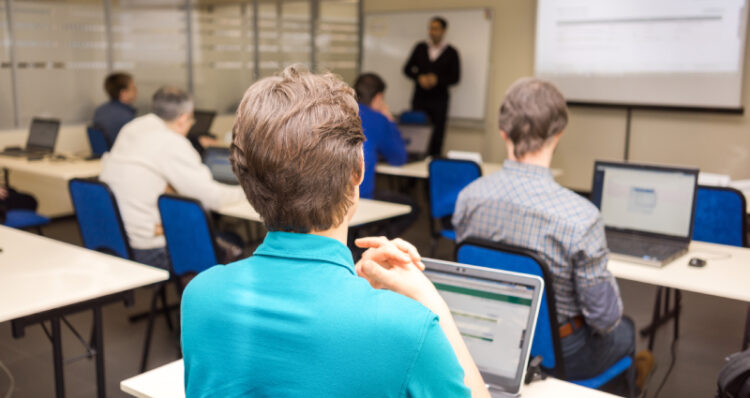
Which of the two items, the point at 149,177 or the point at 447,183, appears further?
the point at 447,183

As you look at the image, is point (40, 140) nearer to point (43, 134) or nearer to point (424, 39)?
point (43, 134)

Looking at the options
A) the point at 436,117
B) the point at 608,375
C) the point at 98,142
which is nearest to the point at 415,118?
the point at 436,117

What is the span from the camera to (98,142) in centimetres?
570

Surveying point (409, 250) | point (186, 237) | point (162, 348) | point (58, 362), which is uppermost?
point (409, 250)

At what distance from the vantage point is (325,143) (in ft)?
3.02

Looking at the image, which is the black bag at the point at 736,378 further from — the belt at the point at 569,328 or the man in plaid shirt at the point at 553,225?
the belt at the point at 569,328

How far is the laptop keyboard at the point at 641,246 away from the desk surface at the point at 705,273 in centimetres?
5

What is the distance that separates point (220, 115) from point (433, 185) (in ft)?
13.5

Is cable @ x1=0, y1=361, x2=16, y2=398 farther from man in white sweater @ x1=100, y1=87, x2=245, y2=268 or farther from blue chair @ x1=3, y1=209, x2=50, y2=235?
blue chair @ x1=3, y1=209, x2=50, y2=235

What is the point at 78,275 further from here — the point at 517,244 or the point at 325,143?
the point at 325,143

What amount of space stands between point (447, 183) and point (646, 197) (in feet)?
5.94

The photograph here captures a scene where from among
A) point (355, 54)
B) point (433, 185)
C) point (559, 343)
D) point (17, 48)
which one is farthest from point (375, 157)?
point (355, 54)

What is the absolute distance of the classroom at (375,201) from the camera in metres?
0.93

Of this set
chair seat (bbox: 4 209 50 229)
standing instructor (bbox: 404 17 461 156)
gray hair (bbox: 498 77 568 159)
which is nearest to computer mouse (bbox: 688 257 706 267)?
gray hair (bbox: 498 77 568 159)
